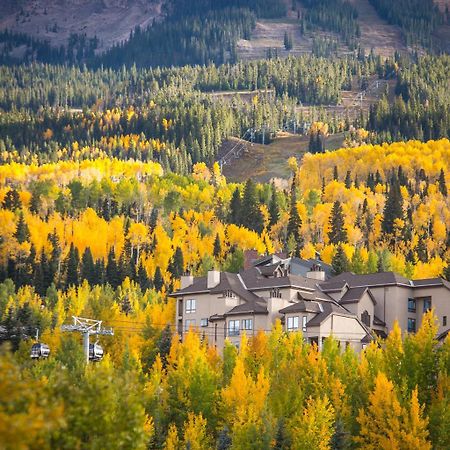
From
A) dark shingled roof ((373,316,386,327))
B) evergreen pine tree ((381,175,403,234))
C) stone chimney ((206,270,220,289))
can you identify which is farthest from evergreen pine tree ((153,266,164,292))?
dark shingled roof ((373,316,386,327))

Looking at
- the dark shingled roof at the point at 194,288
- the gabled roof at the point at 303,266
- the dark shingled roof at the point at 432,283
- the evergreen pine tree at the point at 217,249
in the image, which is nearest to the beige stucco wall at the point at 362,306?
the dark shingled roof at the point at 432,283

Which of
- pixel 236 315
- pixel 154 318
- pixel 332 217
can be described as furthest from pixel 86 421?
pixel 332 217

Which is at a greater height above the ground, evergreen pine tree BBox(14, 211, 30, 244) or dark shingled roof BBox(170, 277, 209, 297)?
dark shingled roof BBox(170, 277, 209, 297)

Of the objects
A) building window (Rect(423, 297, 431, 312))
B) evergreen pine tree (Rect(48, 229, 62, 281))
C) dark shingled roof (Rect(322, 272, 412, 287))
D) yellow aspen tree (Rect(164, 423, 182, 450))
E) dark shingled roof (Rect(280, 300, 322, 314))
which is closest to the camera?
yellow aspen tree (Rect(164, 423, 182, 450))

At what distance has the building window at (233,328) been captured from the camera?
113 m

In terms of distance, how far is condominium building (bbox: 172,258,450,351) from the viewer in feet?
365

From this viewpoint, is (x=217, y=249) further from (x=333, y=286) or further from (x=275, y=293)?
(x=275, y=293)

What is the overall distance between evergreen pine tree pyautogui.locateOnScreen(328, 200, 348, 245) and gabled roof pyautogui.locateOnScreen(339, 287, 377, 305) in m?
62.2

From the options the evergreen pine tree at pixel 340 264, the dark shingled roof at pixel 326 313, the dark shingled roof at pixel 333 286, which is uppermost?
the dark shingled roof at pixel 326 313

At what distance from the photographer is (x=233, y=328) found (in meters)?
113

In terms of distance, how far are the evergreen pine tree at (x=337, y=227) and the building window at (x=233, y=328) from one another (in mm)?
69664

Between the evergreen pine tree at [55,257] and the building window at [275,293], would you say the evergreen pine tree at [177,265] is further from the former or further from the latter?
the building window at [275,293]

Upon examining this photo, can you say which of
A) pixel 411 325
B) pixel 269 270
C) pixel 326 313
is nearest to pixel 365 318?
pixel 411 325

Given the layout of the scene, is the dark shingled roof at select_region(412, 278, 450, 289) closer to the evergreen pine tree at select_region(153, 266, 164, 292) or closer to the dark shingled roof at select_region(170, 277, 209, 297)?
the dark shingled roof at select_region(170, 277, 209, 297)
